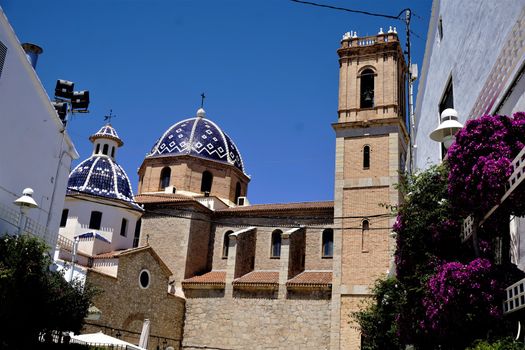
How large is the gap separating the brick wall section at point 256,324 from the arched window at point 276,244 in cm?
314

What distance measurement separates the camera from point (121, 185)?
27062 mm

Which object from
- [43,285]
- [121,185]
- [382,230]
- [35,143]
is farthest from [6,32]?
[382,230]

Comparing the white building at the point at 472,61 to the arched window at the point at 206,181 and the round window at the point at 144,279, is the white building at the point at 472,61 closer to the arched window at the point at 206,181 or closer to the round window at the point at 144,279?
the round window at the point at 144,279

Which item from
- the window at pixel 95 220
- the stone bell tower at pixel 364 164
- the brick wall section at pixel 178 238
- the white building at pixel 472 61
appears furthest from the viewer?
the brick wall section at pixel 178 238

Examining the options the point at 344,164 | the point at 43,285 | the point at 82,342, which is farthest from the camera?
the point at 344,164

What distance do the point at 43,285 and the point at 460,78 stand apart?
31.2ft

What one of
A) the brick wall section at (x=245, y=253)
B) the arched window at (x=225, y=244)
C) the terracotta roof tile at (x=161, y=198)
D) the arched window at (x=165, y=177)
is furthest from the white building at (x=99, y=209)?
the arched window at (x=165, y=177)

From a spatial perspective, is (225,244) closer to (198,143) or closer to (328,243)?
(328,243)

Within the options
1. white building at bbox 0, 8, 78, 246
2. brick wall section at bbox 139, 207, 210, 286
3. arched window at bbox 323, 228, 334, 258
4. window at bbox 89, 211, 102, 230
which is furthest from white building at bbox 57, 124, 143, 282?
arched window at bbox 323, 228, 334, 258

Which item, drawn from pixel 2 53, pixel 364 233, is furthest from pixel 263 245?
pixel 2 53

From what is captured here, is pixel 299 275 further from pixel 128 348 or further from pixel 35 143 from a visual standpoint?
pixel 35 143

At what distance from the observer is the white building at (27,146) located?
503 inches

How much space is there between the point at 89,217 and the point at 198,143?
35.3ft

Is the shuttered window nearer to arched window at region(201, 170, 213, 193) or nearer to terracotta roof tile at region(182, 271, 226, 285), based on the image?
terracotta roof tile at region(182, 271, 226, 285)
